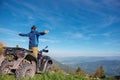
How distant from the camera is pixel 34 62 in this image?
41.0 ft

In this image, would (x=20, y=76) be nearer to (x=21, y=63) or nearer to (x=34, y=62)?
(x=21, y=63)

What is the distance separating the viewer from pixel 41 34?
13.3 meters

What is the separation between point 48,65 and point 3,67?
4176 millimetres

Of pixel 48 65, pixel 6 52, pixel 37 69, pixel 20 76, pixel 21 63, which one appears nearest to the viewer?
pixel 20 76

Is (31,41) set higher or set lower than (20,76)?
higher

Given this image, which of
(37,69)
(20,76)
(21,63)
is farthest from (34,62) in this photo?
(20,76)

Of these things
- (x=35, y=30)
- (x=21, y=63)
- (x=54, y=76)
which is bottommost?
(x=54, y=76)

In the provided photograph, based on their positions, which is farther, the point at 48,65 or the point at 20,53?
the point at 48,65

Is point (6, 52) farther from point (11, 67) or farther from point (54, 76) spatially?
point (54, 76)

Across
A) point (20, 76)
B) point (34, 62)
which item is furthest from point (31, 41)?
point (20, 76)

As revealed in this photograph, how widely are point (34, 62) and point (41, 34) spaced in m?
1.99

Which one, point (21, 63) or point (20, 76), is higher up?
point (21, 63)

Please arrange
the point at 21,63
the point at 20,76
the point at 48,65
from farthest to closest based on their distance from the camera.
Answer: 1. the point at 48,65
2. the point at 21,63
3. the point at 20,76

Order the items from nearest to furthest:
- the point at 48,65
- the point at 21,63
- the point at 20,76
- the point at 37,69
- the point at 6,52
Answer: the point at 20,76 → the point at 21,63 → the point at 6,52 → the point at 37,69 → the point at 48,65
